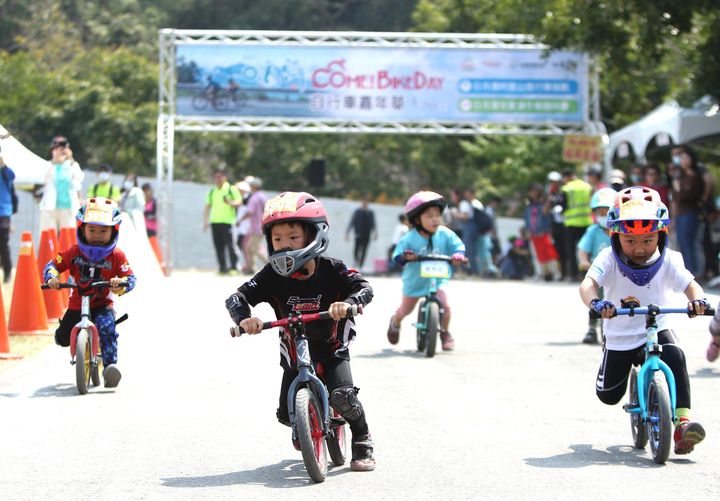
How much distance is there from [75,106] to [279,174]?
348 inches

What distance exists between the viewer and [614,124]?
36500 millimetres

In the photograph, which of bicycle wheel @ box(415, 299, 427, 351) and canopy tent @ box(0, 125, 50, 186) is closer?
bicycle wheel @ box(415, 299, 427, 351)

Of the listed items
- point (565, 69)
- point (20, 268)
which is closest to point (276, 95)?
point (565, 69)

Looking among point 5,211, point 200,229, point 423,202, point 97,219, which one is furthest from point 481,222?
point 97,219

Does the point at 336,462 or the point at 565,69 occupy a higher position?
the point at 565,69

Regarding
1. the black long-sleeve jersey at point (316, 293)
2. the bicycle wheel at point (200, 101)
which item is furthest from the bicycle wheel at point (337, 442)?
the bicycle wheel at point (200, 101)

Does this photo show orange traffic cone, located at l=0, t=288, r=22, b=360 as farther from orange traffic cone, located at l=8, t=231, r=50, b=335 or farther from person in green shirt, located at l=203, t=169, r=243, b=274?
person in green shirt, located at l=203, t=169, r=243, b=274

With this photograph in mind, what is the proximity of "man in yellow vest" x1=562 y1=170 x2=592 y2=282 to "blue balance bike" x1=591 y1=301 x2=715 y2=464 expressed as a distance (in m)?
14.9

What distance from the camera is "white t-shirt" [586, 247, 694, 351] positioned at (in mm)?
8102

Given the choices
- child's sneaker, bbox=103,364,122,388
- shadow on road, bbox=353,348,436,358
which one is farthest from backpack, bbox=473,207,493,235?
child's sneaker, bbox=103,364,122,388

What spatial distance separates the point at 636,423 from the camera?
821 cm

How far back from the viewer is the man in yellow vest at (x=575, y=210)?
22719mm

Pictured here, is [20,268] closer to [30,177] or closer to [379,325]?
[379,325]

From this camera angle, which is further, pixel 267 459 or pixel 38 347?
pixel 38 347
